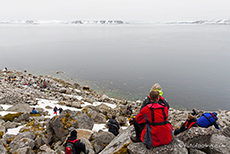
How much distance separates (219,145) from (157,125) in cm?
380

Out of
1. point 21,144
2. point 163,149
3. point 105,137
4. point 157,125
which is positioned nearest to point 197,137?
point 163,149

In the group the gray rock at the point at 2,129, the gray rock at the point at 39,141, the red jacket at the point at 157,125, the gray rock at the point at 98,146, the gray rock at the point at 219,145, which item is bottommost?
the gray rock at the point at 2,129

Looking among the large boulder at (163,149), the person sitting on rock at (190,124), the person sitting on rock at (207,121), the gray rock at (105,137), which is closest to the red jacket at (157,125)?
the large boulder at (163,149)

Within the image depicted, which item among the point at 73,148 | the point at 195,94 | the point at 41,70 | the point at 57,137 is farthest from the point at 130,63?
the point at 73,148

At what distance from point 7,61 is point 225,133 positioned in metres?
94.2

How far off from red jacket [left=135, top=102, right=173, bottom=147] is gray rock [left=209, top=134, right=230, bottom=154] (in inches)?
103

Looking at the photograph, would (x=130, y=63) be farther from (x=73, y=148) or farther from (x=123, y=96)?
(x=73, y=148)

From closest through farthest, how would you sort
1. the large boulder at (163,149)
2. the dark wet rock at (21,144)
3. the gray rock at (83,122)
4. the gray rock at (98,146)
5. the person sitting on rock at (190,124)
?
the large boulder at (163,149), the person sitting on rock at (190,124), the gray rock at (98,146), the dark wet rock at (21,144), the gray rock at (83,122)

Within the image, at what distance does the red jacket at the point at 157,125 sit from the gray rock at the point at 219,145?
262 cm

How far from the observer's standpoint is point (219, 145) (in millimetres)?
6738

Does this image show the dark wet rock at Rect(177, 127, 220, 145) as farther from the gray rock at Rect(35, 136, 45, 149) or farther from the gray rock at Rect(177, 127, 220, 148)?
the gray rock at Rect(35, 136, 45, 149)

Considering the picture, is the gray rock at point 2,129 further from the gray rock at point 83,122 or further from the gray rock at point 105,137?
the gray rock at point 105,137

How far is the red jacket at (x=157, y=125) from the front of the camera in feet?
17.9

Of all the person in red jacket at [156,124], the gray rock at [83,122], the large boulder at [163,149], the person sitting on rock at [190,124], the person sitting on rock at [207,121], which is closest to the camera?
the person in red jacket at [156,124]
